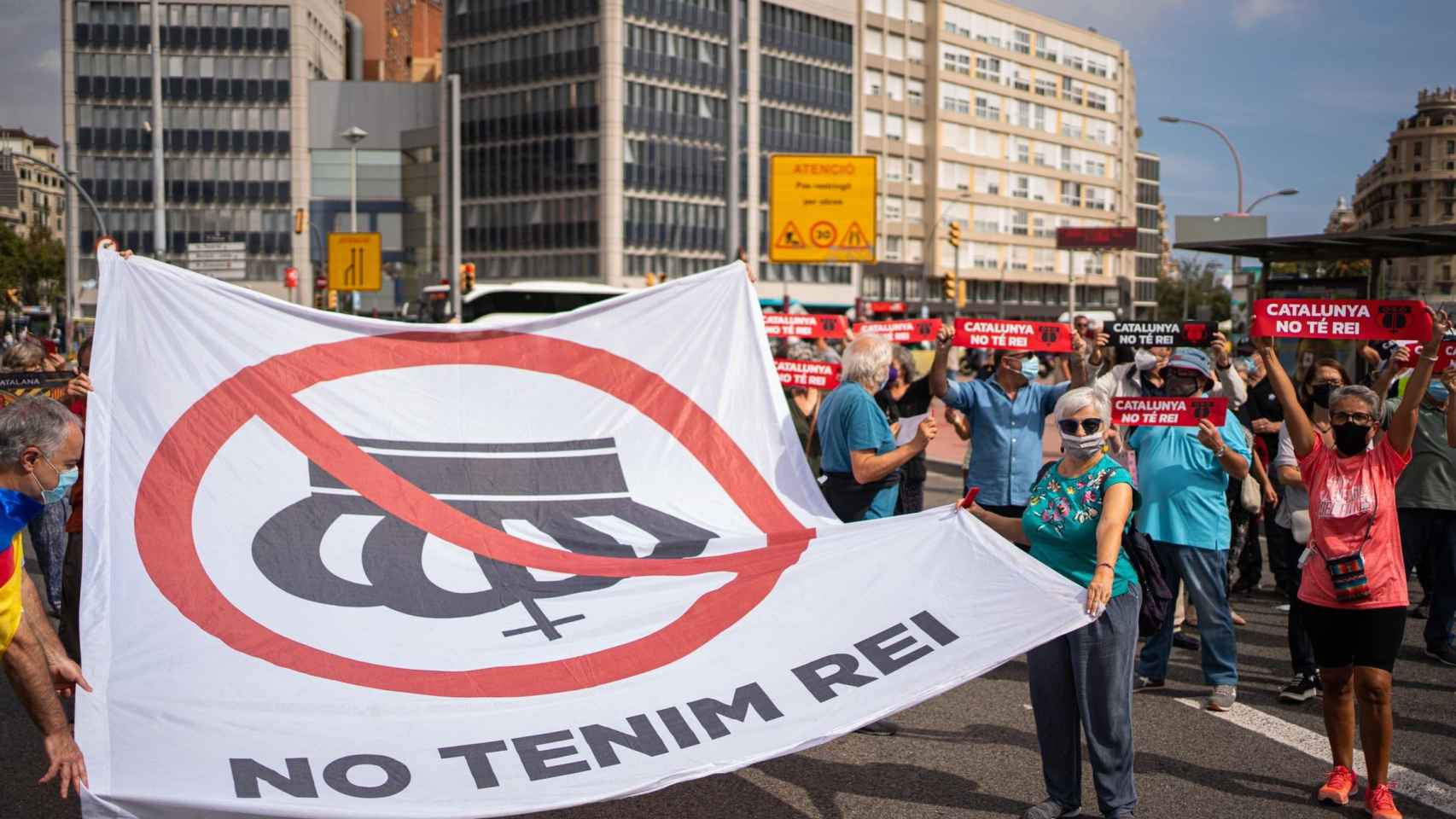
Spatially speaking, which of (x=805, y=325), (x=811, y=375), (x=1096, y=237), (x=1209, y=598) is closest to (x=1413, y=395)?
(x=1209, y=598)

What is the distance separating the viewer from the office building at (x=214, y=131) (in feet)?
280

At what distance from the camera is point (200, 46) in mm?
85500

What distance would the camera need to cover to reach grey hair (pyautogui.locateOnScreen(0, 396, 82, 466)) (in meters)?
3.96

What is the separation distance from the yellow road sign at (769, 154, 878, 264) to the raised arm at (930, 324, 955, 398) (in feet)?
62.5

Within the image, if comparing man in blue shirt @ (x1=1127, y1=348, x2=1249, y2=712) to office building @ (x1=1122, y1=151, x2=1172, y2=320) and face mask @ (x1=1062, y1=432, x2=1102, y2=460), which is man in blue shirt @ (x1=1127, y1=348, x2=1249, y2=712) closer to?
face mask @ (x1=1062, y1=432, x2=1102, y2=460)

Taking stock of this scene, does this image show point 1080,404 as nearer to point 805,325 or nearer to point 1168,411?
point 1168,411

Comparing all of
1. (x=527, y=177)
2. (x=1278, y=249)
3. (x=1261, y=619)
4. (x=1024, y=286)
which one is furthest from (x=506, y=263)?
(x=1261, y=619)

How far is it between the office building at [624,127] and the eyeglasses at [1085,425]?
6423 cm

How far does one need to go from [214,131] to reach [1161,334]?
87.8 metres

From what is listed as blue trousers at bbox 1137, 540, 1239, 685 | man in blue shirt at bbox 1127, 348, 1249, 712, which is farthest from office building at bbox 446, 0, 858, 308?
blue trousers at bbox 1137, 540, 1239, 685

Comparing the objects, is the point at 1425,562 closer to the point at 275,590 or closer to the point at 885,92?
the point at 275,590

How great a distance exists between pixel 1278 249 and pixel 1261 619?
30.1ft

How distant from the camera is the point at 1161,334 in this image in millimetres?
7508

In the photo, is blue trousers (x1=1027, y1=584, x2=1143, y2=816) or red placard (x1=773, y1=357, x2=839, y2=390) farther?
red placard (x1=773, y1=357, x2=839, y2=390)
